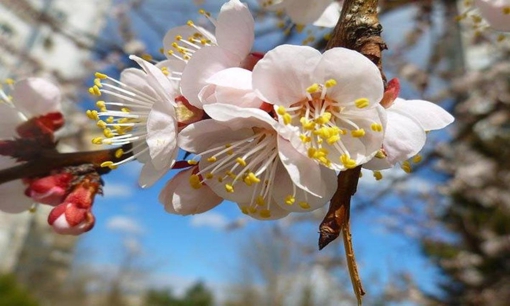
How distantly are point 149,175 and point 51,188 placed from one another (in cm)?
19

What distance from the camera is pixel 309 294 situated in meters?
15.6

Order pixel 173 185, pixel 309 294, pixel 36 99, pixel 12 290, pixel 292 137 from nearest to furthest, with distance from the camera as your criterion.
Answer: pixel 292 137 < pixel 173 185 < pixel 36 99 < pixel 12 290 < pixel 309 294

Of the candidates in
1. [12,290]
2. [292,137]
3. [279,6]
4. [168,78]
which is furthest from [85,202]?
[12,290]

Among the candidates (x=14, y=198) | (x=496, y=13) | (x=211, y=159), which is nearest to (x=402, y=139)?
(x=211, y=159)

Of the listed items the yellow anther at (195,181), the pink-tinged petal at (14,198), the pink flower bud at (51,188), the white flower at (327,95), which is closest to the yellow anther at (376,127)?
the white flower at (327,95)

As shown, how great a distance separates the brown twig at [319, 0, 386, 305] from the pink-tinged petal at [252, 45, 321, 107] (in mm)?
52

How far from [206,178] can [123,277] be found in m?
23.6

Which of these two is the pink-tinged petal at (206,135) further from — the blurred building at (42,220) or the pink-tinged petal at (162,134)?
the blurred building at (42,220)

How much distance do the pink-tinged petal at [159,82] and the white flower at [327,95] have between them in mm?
129

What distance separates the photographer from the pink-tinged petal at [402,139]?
0.47 metres

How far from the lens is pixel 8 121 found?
729 mm

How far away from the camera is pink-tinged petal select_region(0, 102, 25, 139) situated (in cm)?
72

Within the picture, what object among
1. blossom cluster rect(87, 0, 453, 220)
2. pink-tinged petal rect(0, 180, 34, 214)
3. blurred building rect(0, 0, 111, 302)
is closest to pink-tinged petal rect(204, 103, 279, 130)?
blossom cluster rect(87, 0, 453, 220)

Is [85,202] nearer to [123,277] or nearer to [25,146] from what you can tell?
[25,146]
